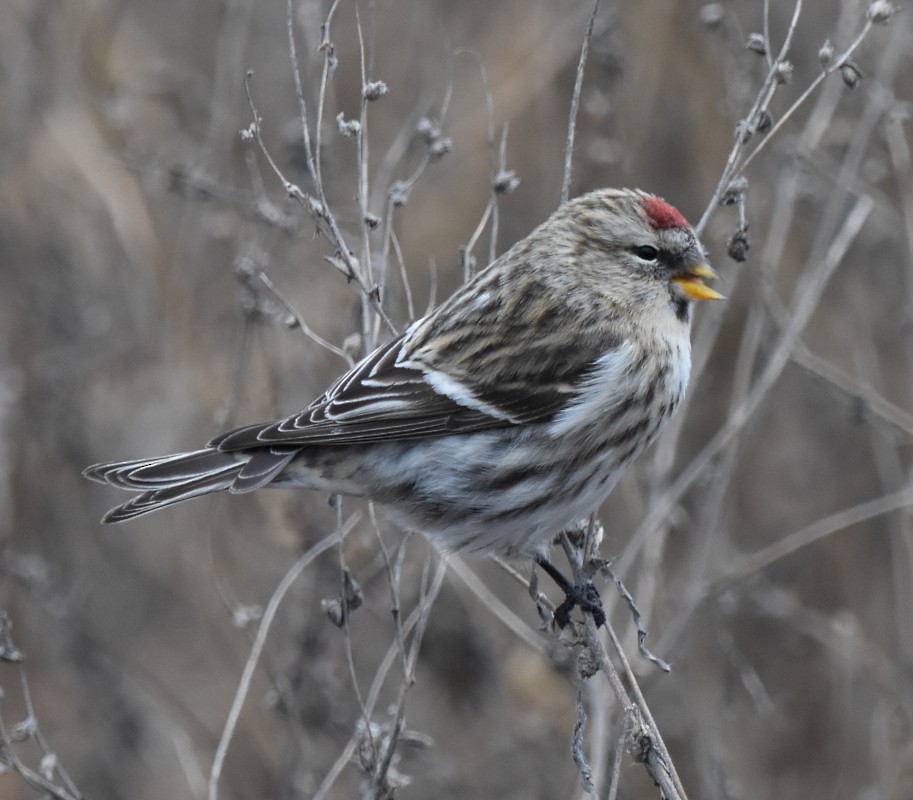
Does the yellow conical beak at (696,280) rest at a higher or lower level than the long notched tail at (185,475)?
higher

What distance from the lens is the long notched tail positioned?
330 centimetres

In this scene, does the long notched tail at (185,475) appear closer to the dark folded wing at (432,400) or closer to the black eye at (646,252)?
the dark folded wing at (432,400)

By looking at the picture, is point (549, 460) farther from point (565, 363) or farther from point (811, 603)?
point (811, 603)

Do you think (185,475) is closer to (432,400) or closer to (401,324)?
(432,400)

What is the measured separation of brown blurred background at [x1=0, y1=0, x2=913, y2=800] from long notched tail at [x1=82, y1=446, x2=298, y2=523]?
822 millimetres

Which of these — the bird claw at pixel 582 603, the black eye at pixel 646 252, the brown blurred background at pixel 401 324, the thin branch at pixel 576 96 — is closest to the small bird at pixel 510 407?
the black eye at pixel 646 252

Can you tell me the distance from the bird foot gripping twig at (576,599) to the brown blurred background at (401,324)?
2.58ft

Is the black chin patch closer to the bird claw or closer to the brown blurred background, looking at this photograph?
the brown blurred background

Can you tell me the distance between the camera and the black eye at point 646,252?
355 cm

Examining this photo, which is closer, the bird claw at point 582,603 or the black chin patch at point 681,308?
the bird claw at point 582,603

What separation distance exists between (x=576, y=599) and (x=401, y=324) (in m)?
1.55

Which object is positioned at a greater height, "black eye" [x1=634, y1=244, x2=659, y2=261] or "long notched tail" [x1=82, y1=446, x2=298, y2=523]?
"black eye" [x1=634, y1=244, x2=659, y2=261]

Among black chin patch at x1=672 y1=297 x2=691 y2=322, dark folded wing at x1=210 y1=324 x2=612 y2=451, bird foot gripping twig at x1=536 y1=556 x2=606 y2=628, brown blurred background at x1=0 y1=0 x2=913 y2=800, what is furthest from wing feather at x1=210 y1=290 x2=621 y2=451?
brown blurred background at x1=0 y1=0 x2=913 y2=800

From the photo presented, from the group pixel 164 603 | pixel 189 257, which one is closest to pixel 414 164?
pixel 189 257
